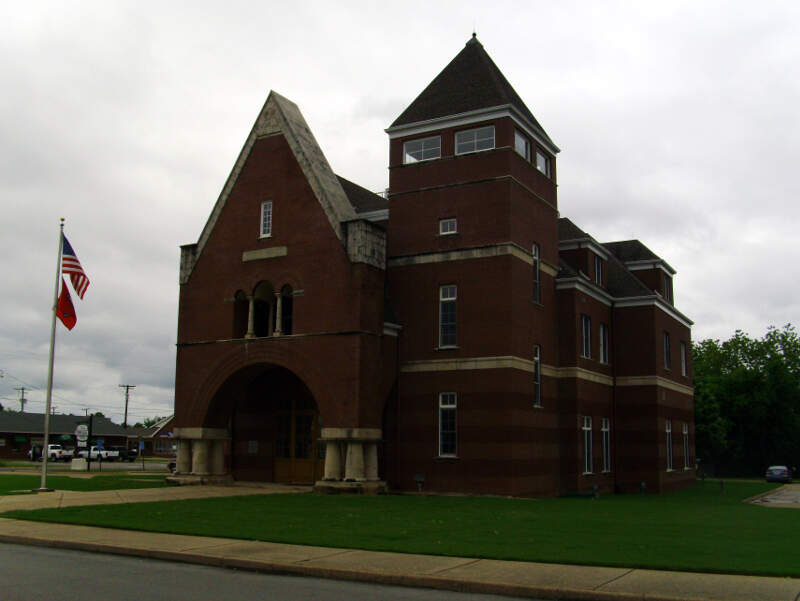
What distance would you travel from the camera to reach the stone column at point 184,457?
111ft

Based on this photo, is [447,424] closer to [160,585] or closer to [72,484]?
[72,484]

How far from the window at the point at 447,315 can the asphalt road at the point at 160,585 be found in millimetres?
19751

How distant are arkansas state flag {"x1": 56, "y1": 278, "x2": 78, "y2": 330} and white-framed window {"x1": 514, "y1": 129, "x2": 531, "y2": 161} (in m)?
18.0

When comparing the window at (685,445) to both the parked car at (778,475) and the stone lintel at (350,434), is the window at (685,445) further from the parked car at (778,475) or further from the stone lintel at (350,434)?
the stone lintel at (350,434)

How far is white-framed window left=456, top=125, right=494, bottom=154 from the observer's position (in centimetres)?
3275

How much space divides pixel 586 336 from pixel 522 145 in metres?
9.58

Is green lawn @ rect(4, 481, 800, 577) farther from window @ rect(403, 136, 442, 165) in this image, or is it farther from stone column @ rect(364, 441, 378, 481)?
window @ rect(403, 136, 442, 165)

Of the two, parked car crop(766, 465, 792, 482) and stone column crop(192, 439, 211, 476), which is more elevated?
stone column crop(192, 439, 211, 476)

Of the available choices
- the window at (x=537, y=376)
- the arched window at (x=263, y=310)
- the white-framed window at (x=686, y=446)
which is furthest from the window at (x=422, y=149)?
the white-framed window at (x=686, y=446)

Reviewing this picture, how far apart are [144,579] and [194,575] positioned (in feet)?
2.58

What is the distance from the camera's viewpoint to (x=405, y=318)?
3309cm

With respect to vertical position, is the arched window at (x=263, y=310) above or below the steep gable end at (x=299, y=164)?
below

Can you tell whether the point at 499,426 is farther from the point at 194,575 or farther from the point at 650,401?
the point at 194,575

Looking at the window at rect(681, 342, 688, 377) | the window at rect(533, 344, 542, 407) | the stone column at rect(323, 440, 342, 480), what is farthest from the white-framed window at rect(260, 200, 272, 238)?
the window at rect(681, 342, 688, 377)
